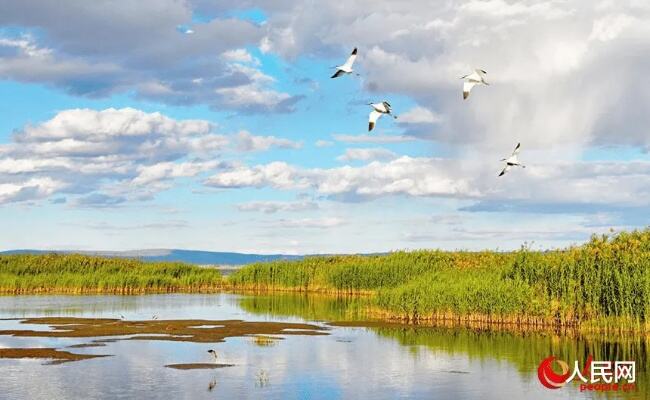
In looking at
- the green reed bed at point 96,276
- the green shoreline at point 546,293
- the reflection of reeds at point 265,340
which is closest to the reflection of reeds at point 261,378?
the reflection of reeds at point 265,340

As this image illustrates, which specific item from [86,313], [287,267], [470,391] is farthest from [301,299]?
[470,391]

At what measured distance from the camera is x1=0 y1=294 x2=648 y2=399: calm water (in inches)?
941

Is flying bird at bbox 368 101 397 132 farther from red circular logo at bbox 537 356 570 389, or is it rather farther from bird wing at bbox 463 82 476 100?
red circular logo at bbox 537 356 570 389

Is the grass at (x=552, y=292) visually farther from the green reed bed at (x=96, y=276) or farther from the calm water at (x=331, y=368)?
the green reed bed at (x=96, y=276)

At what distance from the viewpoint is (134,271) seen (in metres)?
79.0

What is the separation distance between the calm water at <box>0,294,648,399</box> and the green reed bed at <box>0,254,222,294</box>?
2908 centimetres

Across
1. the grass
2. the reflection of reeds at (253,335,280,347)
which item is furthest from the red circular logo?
the reflection of reeds at (253,335,280,347)

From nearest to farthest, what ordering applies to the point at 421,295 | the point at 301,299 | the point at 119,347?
→ the point at 119,347, the point at 421,295, the point at 301,299

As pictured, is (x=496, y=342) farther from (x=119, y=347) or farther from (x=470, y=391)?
(x=119, y=347)

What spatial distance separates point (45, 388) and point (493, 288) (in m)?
24.0

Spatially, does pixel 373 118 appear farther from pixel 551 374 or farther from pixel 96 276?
pixel 96 276

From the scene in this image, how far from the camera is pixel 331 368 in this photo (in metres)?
28.5

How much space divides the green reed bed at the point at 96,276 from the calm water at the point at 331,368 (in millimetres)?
29076

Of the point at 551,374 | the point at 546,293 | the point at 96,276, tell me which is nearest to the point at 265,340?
the point at 551,374
